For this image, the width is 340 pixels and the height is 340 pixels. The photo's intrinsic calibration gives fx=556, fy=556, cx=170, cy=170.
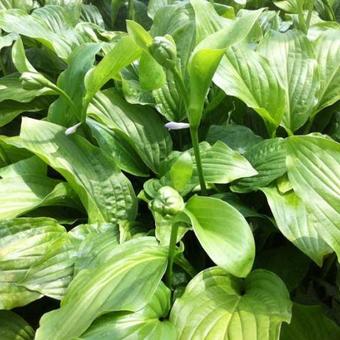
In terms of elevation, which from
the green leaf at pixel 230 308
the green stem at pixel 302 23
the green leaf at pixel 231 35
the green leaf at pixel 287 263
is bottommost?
the green leaf at pixel 287 263

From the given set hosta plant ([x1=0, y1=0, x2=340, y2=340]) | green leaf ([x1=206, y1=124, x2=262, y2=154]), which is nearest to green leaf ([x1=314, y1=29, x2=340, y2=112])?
hosta plant ([x1=0, y1=0, x2=340, y2=340])

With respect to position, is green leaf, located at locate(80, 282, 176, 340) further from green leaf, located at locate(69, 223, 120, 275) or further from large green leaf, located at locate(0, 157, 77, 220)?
large green leaf, located at locate(0, 157, 77, 220)

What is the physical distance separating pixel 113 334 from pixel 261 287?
0.21m

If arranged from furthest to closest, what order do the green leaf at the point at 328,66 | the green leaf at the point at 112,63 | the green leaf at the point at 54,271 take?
the green leaf at the point at 328,66 < the green leaf at the point at 112,63 < the green leaf at the point at 54,271

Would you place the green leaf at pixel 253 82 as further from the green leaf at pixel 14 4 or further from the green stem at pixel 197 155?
the green leaf at pixel 14 4

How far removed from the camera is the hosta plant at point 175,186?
0.67 meters

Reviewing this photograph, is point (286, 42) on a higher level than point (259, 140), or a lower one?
higher

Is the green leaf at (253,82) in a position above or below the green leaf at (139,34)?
below

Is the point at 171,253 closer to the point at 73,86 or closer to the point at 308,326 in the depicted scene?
the point at 308,326

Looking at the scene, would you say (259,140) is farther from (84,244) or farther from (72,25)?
(72,25)

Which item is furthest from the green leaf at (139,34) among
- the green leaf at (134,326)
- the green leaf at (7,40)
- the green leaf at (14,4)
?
the green leaf at (14,4)

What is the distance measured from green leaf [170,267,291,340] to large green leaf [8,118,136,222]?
196 mm

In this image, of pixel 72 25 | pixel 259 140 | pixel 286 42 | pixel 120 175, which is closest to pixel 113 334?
pixel 120 175

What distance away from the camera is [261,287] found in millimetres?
734
